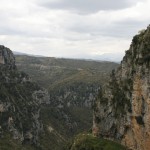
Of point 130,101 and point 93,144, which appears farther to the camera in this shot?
point 93,144

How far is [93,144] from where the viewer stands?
153m

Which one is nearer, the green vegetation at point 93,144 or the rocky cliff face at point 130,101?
the rocky cliff face at point 130,101

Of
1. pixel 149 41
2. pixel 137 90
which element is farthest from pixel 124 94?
pixel 149 41

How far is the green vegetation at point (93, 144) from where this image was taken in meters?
148

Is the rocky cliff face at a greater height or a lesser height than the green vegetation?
greater

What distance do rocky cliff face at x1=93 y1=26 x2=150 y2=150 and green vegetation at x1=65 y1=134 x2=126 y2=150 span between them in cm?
320

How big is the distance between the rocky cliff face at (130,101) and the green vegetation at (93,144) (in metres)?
3.20

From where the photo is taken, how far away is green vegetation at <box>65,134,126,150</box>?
147650 mm

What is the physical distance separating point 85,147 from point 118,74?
3098 cm

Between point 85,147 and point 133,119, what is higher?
point 133,119

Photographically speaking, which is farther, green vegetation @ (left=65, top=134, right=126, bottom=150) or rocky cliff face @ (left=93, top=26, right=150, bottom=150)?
green vegetation @ (left=65, top=134, right=126, bottom=150)

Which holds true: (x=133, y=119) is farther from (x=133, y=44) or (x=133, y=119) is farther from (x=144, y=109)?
(x=133, y=44)

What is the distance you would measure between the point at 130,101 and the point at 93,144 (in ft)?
75.5

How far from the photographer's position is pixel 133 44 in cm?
14825
